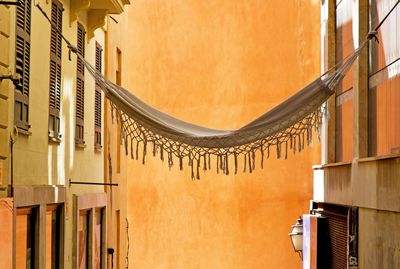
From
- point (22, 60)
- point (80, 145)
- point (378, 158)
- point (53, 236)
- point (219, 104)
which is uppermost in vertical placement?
point (219, 104)

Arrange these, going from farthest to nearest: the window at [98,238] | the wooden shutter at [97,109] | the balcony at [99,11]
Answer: the wooden shutter at [97,109] < the window at [98,238] < the balcony at [99,11]

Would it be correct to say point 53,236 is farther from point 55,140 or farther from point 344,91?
point 344,91

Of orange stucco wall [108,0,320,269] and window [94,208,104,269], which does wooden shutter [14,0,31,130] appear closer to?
window [94,208,104,269]

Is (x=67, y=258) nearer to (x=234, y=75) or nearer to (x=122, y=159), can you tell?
(x=122, y=159)

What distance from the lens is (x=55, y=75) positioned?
485 inches

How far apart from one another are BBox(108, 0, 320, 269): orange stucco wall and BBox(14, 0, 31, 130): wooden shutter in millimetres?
14539

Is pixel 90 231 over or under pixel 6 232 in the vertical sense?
under

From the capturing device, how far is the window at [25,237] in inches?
397

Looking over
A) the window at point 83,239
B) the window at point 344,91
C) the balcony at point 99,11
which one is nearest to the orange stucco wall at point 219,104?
the balcony at point 99,11

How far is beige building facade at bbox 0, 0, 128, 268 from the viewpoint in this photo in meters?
9.36

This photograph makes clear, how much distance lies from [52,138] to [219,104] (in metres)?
13.8

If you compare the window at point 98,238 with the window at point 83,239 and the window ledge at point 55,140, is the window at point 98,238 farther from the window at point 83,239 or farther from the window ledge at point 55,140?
the window ledge at point 55,140

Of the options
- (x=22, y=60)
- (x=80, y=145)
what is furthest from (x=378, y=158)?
(x=80, y=145)

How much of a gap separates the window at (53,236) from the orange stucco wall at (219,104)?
12541 mm
